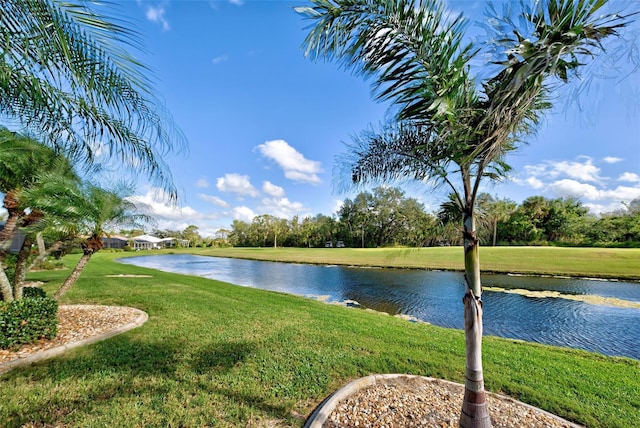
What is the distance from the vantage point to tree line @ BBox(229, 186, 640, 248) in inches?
143

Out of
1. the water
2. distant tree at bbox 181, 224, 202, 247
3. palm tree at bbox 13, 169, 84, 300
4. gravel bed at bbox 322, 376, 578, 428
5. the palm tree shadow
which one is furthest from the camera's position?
distant tree at bbox 181, 224, 202, 247

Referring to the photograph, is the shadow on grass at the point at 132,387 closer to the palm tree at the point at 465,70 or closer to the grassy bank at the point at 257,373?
the grassy bank at the point at 257,373

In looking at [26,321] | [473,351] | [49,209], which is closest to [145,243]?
[49,209]

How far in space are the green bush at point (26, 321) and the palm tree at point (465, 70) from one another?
599 centimetres

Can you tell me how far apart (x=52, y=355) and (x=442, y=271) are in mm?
22373

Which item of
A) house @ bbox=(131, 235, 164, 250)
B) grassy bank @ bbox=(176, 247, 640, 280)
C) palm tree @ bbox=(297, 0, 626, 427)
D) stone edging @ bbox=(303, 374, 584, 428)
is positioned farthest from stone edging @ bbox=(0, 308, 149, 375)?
house @ bbox=(131, 235, 164, 250)

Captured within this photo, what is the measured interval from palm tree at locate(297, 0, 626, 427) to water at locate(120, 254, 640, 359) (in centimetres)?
767

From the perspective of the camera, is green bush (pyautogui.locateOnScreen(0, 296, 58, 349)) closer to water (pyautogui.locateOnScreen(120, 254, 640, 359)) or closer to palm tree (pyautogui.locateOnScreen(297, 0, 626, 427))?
palm tree (pyautogui.locateOnScreen(297, 0, 626, 427))

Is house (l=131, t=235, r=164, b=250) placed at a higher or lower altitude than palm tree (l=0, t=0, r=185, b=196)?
lower

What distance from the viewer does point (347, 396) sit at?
3.24m

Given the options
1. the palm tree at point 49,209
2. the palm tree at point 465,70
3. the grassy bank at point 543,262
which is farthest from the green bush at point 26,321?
the grassy bank at point 543,262

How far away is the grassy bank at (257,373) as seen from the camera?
2.95 metres

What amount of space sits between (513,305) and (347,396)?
11383 mm

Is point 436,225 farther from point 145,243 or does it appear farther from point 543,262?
point 145,243
